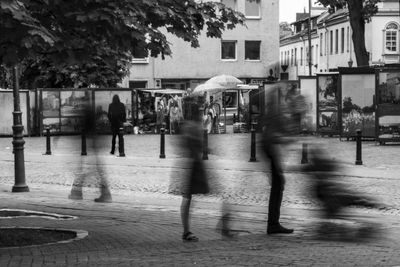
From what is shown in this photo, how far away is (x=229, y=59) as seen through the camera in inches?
2384

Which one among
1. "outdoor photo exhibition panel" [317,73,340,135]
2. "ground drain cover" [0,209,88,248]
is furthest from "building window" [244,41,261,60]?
"ground drain cover" [0,209,88,248]

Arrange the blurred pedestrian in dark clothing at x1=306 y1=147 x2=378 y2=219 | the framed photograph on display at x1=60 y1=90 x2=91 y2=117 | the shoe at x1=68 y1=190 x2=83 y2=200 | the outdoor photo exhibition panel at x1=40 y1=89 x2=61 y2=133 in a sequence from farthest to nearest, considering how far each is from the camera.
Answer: the framed photograph on display at x1=60 y1=90 x2=91 y2=117
the outdoor photo exhibition panel at x1=40 y1=89 x2=61 y2=133
the shoe at x1=68 y1=190 x2=83 y2=200
the blurred pedestrian in dark clothing at x1=306 y1=147 x2=378 y2=219

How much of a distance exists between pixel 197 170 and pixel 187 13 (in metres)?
2.27

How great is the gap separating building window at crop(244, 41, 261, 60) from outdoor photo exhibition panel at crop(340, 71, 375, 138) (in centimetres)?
3221

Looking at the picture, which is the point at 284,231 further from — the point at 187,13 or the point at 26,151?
the point at 26,151

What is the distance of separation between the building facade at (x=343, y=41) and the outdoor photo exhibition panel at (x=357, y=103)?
22469 millimetres

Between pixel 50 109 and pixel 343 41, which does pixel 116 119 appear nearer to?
pixel 50 109

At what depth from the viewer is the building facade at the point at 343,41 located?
69.4m

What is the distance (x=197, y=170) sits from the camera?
30.3 ft

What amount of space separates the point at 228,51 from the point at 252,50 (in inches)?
72.2

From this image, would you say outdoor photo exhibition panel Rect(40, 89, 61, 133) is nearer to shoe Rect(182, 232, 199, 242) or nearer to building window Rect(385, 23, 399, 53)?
shoe Rect(182, 232, 199, 242)

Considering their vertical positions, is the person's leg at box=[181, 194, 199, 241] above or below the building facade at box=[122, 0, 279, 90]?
below

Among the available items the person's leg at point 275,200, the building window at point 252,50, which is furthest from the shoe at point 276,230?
the building window at point 252,50

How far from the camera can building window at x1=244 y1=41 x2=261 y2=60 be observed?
60.7 m
